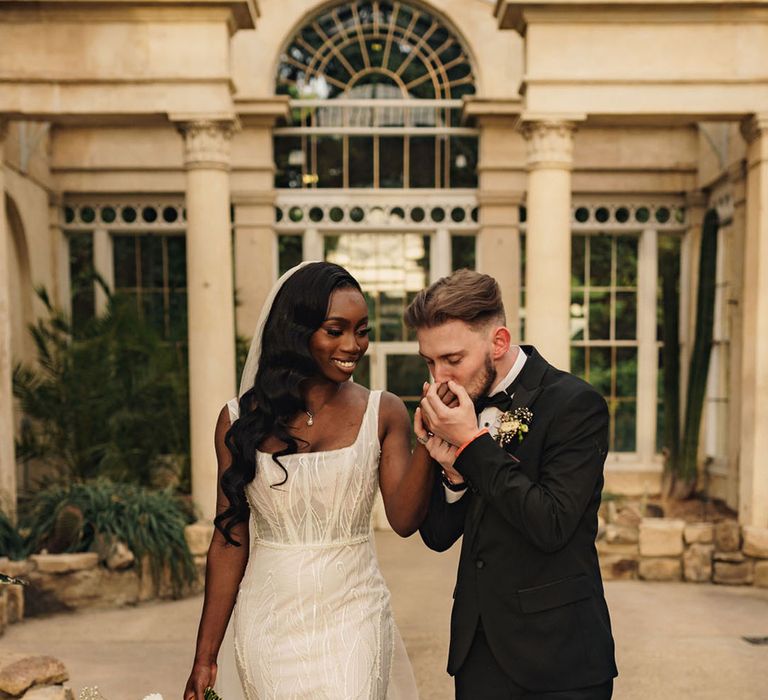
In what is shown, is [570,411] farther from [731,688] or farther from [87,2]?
[87,2]

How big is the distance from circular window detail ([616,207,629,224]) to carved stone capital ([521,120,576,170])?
3.44 metres

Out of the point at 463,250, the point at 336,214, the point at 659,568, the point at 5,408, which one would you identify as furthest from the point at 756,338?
the point at 5,408

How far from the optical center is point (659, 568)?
745 cm

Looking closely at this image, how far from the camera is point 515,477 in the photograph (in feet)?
6.87

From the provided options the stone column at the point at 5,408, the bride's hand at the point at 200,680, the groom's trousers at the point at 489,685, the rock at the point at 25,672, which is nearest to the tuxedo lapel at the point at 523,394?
the groom's trousers at the point at 489,685

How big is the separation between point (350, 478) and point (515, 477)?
1.72ft

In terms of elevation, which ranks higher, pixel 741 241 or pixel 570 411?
pixel 741 241

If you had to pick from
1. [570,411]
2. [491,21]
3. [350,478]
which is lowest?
[350,478]

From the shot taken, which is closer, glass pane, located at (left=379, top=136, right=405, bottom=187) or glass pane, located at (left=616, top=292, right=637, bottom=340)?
glass pane, located at (left=379, top=136, right=405, bottom=187)

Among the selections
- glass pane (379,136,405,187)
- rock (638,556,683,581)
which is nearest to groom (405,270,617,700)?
rock (638,556,683,581)

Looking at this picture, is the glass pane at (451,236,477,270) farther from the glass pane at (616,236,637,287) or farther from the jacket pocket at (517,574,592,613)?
the jacket pocket at (517,574,592,613)

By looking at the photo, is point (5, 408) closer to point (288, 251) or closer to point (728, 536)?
point (288, 251)

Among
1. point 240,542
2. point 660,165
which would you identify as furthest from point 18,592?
point 660,165

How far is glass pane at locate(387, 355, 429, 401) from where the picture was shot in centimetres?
1060
